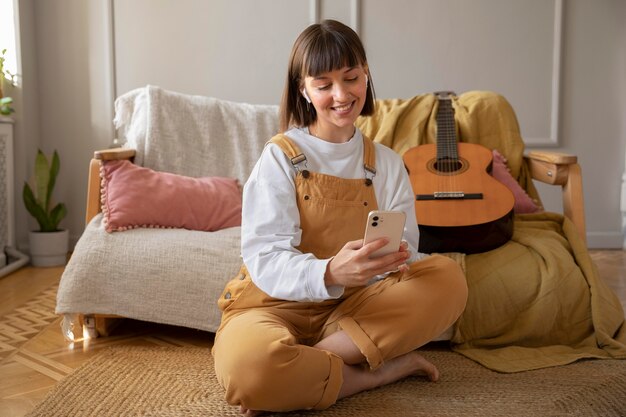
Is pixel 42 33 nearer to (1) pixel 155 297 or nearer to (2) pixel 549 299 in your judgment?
(1) pixel 155 297

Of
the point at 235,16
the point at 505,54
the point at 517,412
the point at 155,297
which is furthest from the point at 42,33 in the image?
the point at 517,412

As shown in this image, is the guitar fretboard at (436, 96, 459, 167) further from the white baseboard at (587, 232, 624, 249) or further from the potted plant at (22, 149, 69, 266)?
the potted plant at (22, 149, 69, 266)

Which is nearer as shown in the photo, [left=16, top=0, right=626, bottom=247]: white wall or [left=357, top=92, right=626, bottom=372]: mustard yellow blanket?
[left=357, top=92, right=626, bottom=372]: mustard yellow blanket

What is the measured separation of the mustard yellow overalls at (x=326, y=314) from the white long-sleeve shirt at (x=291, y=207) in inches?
1.5

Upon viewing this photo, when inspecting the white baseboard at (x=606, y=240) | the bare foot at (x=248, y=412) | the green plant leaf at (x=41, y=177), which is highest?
the green plant leaf at (x=41, y=177)

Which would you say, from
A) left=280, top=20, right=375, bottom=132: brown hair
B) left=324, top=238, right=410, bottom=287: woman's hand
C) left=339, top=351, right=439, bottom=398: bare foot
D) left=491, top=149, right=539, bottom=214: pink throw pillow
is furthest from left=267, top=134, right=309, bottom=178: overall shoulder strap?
left=491, top=149, right=539, bottom=214: pink throw pillow

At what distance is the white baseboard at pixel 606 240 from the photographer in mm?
4191

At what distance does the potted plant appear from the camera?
3.59 m

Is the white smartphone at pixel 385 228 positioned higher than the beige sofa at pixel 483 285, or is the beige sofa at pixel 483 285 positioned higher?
the white smartphone at pixel 385 228

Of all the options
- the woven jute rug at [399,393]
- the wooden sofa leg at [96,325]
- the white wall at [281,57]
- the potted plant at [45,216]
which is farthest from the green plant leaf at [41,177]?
the woven jute rug at [399,393]

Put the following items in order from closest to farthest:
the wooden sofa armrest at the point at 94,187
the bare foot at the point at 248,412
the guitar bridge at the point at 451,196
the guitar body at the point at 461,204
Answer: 1. the bare foot at the point at 248,412
2. the guitar body at the point at 461,204
3. the guitar bridge at the point at 451,196
4. the wooden sofa armrest at the point at 94,187

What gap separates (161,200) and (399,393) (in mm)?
1142

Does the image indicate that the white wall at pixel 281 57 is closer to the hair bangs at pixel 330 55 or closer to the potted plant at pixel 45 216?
the potted plant at pixel 45 216

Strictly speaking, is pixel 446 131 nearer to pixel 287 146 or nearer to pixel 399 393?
pixel 287 146
